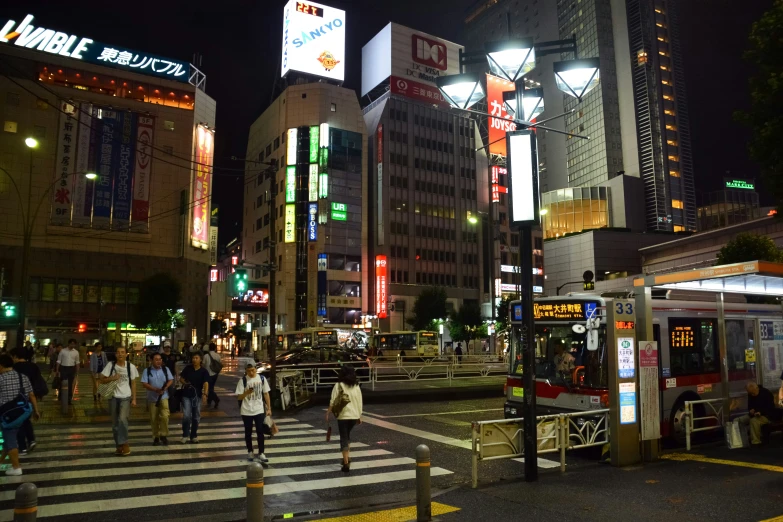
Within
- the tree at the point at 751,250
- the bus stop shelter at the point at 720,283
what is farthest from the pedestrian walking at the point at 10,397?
the tree at the point at 751,250

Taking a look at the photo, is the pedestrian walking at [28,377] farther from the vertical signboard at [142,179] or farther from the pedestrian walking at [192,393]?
the vertical signboard at [142,179]

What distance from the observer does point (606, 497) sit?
7.67 meters

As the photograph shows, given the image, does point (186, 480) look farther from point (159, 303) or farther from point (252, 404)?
point (159, 303)

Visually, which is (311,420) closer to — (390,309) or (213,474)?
(213,474)

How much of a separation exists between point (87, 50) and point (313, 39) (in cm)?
3192

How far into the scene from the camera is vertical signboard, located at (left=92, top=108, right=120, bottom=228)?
58.9 meters

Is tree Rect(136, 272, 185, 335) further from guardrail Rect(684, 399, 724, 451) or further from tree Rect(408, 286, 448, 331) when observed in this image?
guardrail Rect(684, 399, 724, 451)

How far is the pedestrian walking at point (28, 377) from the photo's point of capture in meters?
10.5

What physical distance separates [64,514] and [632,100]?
360ft

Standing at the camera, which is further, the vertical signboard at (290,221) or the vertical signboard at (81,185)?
the vertical signboard at (290,221)

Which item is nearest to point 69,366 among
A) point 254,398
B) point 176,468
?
point 176,468

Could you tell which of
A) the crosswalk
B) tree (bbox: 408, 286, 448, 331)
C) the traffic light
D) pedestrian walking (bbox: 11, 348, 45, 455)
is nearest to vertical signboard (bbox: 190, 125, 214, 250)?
tree (bbox: 408, 286, 448, 331)

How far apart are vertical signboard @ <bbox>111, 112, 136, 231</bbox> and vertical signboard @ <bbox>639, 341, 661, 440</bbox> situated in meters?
60.7

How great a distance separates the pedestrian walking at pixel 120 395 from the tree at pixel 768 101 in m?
14.3
